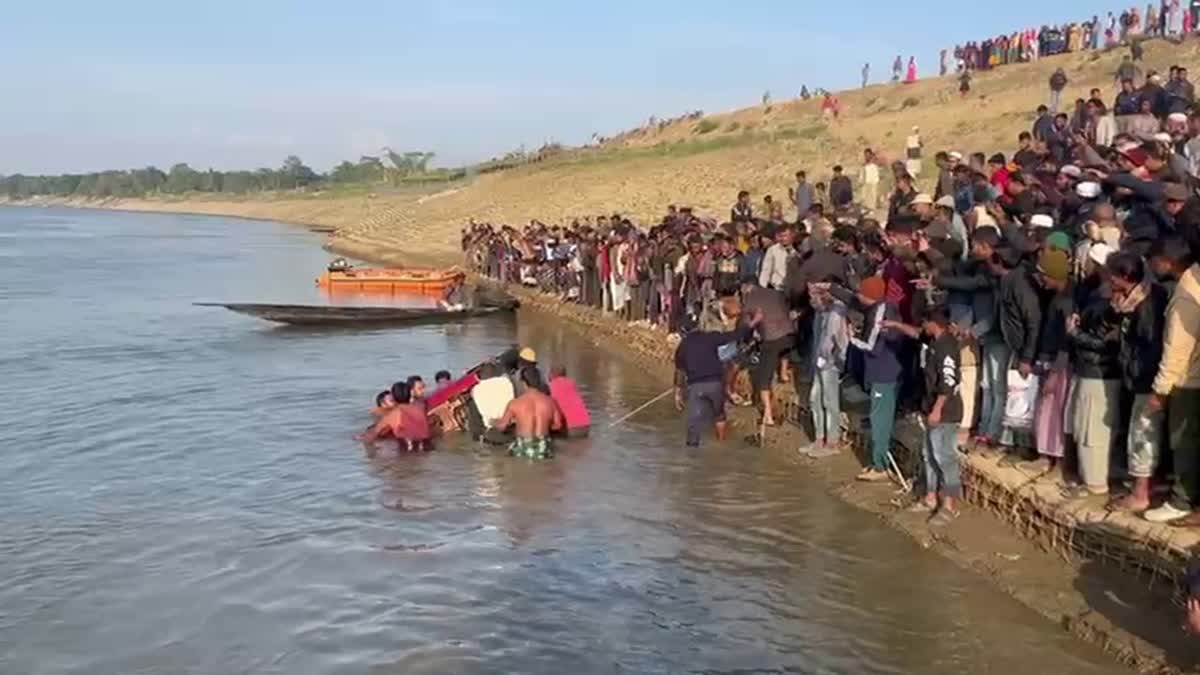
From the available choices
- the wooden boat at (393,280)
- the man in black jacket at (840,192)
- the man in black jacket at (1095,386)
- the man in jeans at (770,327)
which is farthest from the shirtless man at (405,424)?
the wooden boat at (393,280)

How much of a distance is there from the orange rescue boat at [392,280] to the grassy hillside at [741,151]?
8354 mm

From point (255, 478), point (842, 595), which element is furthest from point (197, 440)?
point (842, 595)

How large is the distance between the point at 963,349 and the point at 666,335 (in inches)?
381

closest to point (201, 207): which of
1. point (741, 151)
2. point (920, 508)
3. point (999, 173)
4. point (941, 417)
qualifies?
point (741, 151)

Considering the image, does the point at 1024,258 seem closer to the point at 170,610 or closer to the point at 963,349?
the point at 963,349

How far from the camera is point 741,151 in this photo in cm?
4834

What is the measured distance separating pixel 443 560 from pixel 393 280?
25214mm

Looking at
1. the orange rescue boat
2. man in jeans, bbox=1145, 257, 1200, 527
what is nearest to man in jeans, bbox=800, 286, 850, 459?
man in jeans, bbox=1145, 257, 1200, 527

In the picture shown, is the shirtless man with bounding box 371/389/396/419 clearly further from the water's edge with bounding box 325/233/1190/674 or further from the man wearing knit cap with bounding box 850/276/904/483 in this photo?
the man wearing knit cap with bounding box 850/276/904/483

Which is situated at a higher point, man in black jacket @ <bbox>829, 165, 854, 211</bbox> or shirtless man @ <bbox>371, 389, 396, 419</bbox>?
man in black jacket @ <bbox>829, 165, 854, 211</bbox>

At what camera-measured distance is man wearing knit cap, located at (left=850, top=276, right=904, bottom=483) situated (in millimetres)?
10883

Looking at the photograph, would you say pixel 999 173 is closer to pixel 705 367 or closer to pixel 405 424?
pixel 705 367

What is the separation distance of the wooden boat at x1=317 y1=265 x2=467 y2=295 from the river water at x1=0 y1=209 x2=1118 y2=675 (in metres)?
15.3

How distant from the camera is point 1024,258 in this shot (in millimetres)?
9969
